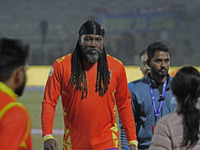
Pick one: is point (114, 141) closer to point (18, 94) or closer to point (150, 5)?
point (18, 94)

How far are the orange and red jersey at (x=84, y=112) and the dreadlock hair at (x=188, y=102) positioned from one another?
5.12 ft

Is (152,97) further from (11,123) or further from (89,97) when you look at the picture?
(11,123)

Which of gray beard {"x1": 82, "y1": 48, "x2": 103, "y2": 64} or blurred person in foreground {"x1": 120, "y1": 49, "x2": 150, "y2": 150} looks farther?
blurred person in foreground {"x1": 120, "y1": 49, "x2": 150, "y2": 150}

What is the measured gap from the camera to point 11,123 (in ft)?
6.75

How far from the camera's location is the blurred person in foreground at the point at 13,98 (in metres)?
2.07

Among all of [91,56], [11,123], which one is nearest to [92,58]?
[91,56]

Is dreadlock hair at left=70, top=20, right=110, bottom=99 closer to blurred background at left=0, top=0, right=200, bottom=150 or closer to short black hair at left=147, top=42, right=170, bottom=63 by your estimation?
short black hair at left=147, top=42, right=170, bottom=63

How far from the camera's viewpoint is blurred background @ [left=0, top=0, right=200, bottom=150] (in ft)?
105

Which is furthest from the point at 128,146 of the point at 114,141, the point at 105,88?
the point at 105,88

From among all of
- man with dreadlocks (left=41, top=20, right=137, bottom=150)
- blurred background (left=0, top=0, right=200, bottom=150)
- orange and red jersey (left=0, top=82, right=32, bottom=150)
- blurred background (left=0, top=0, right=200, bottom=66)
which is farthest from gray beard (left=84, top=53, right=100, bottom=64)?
blurred background (left=0, top=0, right=200, bottom=66)

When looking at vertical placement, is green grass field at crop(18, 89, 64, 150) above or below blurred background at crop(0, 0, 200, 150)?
below

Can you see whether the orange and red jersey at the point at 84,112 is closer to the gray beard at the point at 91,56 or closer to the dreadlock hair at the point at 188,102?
the gray beard at the point at 91,56

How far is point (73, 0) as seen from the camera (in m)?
39.6

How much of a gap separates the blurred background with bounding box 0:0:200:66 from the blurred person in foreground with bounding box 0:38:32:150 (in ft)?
93.8
